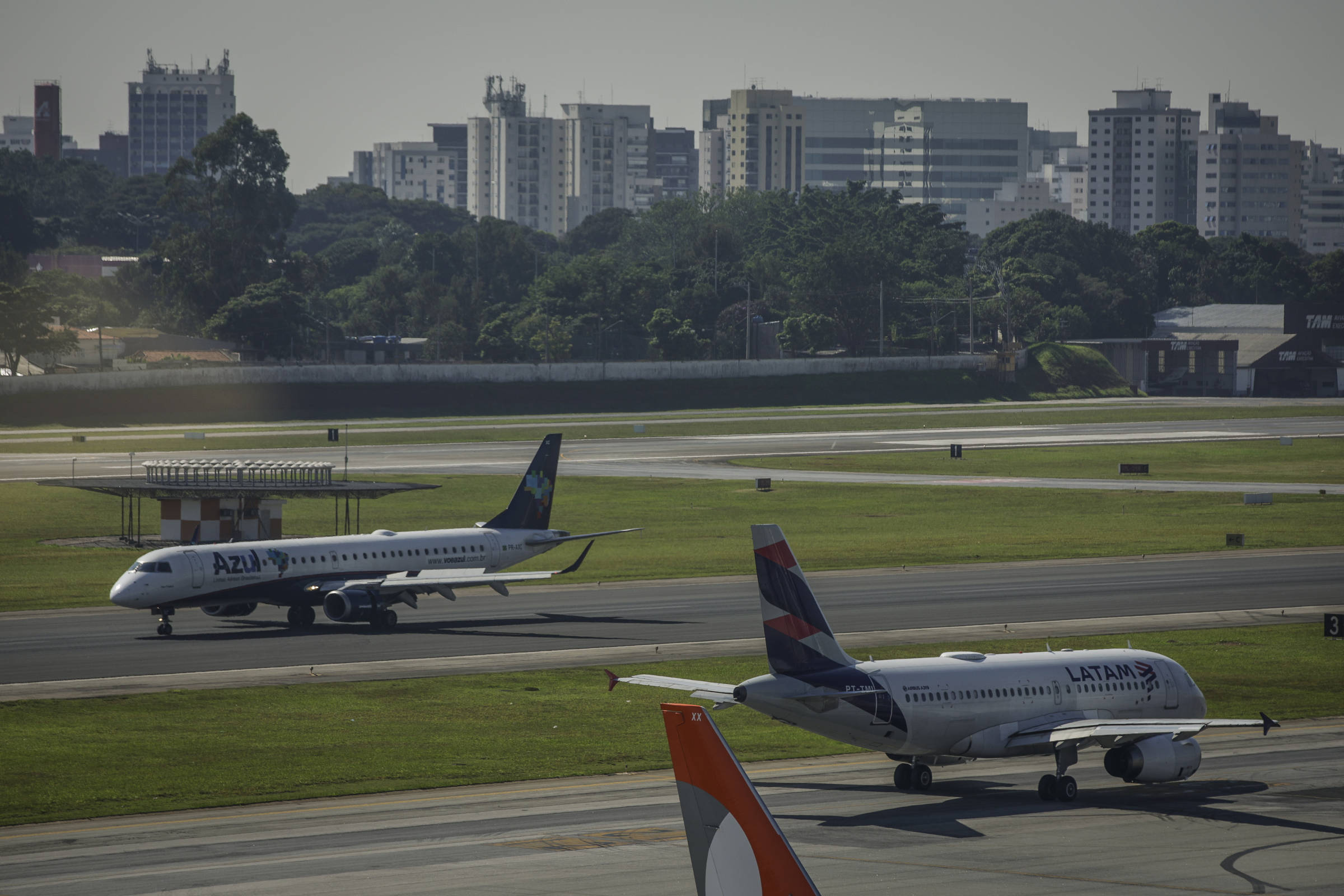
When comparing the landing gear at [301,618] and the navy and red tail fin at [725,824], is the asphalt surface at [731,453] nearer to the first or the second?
the landing gear at [301,618]

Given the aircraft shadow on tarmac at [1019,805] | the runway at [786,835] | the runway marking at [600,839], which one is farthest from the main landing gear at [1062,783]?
the runway marking at [600,839]

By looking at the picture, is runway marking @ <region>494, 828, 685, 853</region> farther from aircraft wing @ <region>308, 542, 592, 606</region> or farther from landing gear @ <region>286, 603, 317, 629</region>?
landing gear @ <region>286, 603, 317, 629</region>

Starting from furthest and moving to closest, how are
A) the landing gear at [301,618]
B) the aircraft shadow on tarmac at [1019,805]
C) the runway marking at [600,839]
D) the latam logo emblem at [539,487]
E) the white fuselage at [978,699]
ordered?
the latam logo emblem at [539,487]
the landing gear at [301,618]
the white fuselage at [978,699]
the aircraft shadow on tarmac at [1019,805]
the runway marking at [600,839]

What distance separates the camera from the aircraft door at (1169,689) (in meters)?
43.9

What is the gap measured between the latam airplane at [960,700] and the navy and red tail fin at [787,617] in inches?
1.2

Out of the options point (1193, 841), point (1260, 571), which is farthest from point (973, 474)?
point (1193, 841)

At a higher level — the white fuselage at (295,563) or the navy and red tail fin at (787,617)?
the navy and red tail fin at (787,617)

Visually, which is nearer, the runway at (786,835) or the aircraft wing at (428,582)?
the runway at (786,835)

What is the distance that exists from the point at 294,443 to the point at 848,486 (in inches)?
2449

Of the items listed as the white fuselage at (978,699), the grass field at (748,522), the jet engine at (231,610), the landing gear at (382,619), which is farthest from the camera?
the grass field at (748,522)

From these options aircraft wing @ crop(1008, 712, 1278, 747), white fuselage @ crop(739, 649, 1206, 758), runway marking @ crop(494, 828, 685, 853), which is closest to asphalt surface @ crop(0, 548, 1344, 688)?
white fuselage @ crop(739, 649, 1206, 758)

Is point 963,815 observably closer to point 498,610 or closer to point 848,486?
point 498,610

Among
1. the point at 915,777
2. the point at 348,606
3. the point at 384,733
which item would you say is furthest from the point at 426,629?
the point at 915,777

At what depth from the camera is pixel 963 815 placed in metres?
38.9
